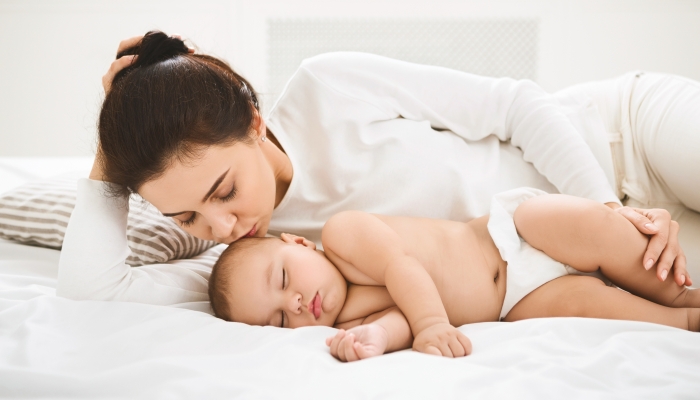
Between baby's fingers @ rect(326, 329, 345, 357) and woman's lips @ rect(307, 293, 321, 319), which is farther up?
baby's fingers @ rect(326, 329, 345, 357)

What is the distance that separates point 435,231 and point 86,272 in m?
0.75

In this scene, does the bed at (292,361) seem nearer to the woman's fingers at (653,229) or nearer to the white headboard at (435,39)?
the woman's fingers at (653,229)

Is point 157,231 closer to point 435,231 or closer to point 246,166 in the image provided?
point 246,166

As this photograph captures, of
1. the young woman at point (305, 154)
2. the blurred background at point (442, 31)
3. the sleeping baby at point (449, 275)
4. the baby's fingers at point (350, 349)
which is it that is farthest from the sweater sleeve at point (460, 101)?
the blurred background at point (442, 31)

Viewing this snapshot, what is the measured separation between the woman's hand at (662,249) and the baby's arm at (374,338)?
1.54 feet

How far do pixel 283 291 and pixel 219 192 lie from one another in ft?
0.79

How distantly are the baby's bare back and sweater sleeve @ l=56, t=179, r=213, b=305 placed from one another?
40cm

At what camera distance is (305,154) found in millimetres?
1490

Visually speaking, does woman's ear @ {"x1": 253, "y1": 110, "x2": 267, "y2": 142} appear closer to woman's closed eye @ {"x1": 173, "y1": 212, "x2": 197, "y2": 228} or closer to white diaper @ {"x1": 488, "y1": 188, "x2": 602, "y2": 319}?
woman's closed eye @ {"x1": 173, "y1": 212, "x2": 197, "y2": 228}

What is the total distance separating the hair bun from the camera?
1.18 metres

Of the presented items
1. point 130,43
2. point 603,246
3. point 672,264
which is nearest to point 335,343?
point 603,246

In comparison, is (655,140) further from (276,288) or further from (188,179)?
(188,179)

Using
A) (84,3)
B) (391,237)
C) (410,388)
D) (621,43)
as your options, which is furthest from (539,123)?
(84,3)

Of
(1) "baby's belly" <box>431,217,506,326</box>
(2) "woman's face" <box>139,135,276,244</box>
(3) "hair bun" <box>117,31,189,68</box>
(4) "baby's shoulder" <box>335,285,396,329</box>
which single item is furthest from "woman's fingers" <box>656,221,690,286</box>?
(3) "hair bun" <box>117,31,189,68</box>
